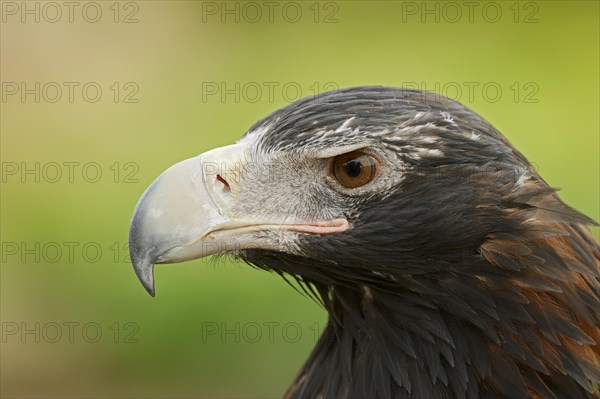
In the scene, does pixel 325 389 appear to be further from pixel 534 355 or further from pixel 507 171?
pixel 507 171

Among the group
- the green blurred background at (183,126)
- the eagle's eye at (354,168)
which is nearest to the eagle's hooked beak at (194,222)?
the eagle's eye at (354,168)

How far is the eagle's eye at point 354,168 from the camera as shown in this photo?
125 inches

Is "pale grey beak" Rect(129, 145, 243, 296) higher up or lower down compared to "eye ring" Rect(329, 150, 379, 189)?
lower down

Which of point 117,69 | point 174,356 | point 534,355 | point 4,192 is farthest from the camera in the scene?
point 117,69

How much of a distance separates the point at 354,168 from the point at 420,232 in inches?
12.4

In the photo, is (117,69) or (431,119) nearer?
(431,119)

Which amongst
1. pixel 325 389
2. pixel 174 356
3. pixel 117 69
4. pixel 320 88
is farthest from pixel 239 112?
pixel 325 389

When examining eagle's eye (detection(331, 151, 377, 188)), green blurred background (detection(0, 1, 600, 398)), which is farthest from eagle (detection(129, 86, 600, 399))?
green blurred background (detection(0, 1, 600, 398))

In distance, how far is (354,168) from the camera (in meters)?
3.19

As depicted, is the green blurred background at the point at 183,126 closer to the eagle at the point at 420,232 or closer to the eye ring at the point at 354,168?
the eagle at the point at 420,232

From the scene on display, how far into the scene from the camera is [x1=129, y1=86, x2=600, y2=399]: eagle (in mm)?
3174

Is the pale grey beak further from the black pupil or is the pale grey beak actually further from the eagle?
the black pupil

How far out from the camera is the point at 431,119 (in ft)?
10.5

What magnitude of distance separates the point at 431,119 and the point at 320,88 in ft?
22.2
